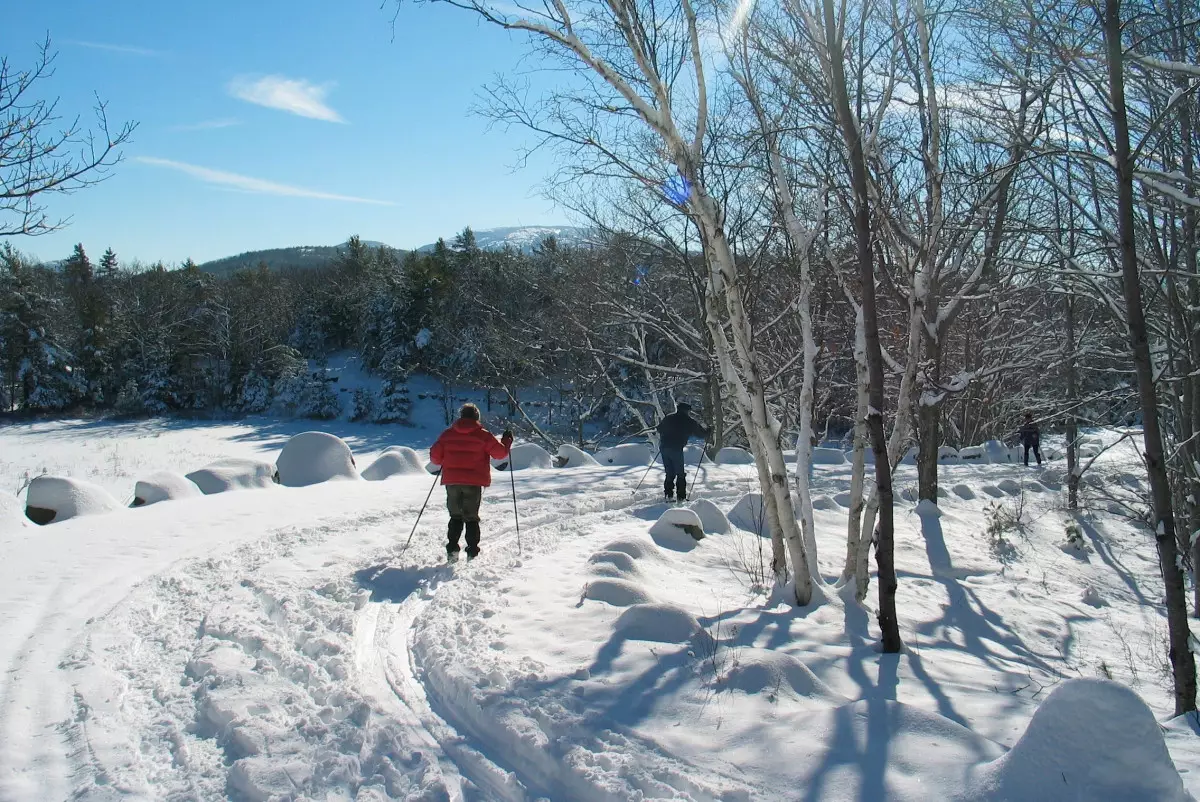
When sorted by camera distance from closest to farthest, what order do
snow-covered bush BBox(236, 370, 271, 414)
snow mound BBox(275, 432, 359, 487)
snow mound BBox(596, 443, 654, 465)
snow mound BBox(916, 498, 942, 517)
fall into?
snow mound BBox(916, 498, 942, 517), snow mound BBox(275, 432, 359, 487), snow mound BBox(596, 443, 654, 465), snow-covered bush BBox(236, 370, 271, 414)

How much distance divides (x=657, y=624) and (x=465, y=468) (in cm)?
298

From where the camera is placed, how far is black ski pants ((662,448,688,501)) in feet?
34.4

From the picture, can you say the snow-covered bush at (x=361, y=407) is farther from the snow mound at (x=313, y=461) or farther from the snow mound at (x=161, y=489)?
the snow mound at (x=161, y=489)

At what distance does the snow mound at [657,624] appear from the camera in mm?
4516

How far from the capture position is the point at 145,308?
47406mm

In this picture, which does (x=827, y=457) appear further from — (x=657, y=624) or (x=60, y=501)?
(x=60, y=501)

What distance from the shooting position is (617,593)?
5.27 meters

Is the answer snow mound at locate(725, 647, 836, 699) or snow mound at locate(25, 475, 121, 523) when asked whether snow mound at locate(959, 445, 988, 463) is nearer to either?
snow mound at locate(725, 647, 836, 699)

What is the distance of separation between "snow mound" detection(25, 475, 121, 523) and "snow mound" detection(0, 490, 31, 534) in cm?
53

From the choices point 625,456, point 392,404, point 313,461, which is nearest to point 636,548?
point 313,461

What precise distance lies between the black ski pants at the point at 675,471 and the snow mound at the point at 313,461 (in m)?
5.08

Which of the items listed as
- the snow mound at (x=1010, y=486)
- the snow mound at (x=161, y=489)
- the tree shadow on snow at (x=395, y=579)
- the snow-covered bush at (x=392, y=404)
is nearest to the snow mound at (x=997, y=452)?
the snow mound at (x=1010, y=486)

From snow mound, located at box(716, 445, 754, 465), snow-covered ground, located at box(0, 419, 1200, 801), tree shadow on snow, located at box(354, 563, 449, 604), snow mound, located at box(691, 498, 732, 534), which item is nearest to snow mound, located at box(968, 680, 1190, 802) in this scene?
snow-covered ground, located at box(0, 419, 1200, 801)

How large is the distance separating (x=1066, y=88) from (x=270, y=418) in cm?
4422
